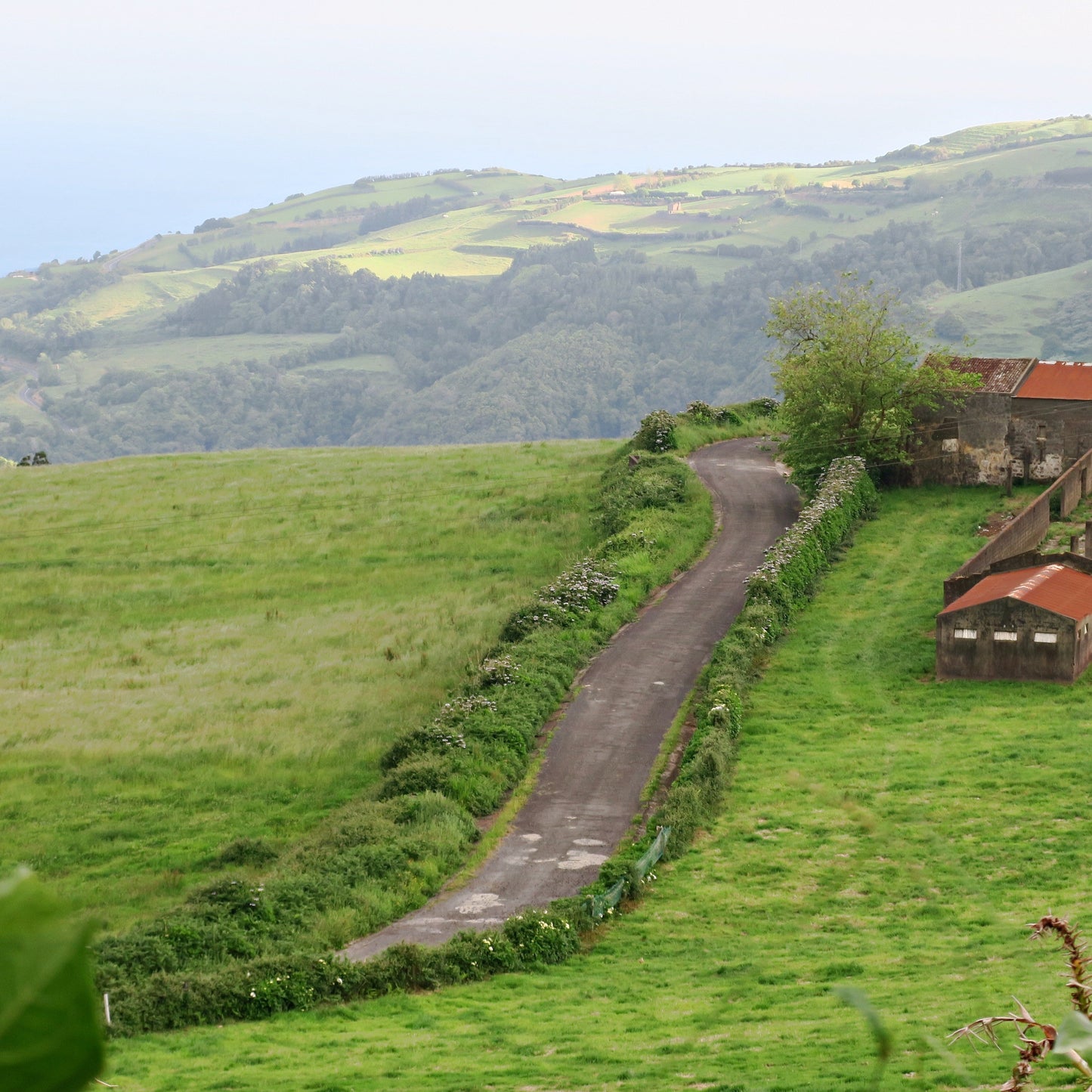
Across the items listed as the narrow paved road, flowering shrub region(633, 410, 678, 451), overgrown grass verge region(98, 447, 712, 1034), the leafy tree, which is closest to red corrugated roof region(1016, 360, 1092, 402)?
the leafy tree

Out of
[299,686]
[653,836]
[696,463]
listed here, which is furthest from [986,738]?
[696,463]

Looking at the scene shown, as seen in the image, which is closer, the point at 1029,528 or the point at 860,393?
the point at 1029,528

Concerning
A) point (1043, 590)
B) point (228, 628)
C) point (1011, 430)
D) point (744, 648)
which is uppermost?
point (1011, 430)

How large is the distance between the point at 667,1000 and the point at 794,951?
3769 mm

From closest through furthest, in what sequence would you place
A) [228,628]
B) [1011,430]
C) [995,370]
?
[228,628] → [1011,430] → [995,370]

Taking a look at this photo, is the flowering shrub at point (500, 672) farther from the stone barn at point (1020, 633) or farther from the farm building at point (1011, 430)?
the farm building at point (1011, 430)

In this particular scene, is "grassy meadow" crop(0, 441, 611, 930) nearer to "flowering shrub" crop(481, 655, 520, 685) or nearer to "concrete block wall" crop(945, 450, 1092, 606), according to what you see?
"flowering shrub" crop(481, 655, 520, 685)

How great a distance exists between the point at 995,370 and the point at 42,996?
221 ft

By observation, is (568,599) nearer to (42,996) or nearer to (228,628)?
(228,628)

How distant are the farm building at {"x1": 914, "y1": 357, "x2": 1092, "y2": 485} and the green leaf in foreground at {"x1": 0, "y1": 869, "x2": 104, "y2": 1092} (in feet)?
210

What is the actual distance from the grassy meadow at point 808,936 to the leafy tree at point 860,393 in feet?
54.0

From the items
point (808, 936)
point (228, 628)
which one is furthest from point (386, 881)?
point (228, 628)

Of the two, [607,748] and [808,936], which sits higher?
[607,748]

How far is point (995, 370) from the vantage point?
64.0m
